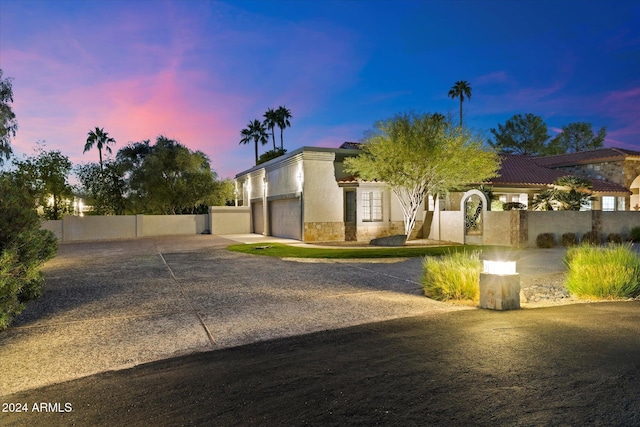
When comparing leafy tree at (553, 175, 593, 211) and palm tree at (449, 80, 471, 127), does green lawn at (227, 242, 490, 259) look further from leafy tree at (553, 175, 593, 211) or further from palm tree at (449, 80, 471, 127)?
palm tree at (449, 80, 471, 127)

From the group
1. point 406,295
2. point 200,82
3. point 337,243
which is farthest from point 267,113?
point 406,295

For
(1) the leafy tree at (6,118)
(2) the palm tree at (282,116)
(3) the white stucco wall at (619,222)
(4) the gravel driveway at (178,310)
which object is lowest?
(4) the gravel driveway at (178,310)

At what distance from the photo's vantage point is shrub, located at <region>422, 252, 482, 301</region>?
820cm

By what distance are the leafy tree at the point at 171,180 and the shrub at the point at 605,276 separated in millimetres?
30324

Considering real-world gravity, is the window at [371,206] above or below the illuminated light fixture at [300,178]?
below

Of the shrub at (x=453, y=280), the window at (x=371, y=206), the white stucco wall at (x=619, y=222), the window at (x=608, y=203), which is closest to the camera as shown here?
the shrub at (x=453, y=280)

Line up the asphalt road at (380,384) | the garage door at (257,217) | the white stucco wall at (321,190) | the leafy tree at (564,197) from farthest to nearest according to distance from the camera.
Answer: the garage door at (257,217) < the leafy tree at (564,197) < the white stucco wall at (321,190) < the asphalt road at (380,384)

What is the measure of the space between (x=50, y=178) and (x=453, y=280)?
98.4ft

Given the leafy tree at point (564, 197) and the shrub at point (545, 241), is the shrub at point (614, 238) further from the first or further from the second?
the shrub at point (545, 241)

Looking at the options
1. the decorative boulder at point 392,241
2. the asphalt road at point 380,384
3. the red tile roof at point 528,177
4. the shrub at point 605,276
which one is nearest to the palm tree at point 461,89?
the red tile roof at point 528,177

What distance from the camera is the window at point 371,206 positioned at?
2253 centimetres

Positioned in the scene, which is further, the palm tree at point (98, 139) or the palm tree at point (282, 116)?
the palm tree at point (282, 116)

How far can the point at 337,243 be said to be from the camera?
21.1 meters

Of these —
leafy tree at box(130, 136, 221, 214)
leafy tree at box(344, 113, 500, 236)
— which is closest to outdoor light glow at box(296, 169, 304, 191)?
leafy tree at box(344, 113, 500, 236)
